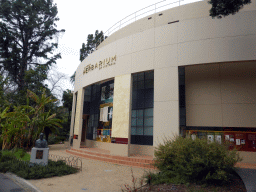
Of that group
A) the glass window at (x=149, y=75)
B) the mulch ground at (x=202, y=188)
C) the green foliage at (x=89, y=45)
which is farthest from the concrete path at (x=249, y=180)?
the green foliage at (x=89, y=45)

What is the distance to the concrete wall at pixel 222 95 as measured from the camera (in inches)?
466

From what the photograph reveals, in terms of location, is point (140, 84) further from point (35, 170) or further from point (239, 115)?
point (35, 170)

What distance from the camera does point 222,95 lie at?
40.5 feet

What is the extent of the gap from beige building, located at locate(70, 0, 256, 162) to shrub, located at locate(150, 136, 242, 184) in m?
4.23

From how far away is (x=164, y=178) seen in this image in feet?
22.4

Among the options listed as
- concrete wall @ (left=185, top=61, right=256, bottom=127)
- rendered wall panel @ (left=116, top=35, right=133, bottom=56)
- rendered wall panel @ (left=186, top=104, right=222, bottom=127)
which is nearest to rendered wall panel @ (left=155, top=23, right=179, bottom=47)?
rendered wall panel @ (left=116, top=35, right=133, bottom=56)

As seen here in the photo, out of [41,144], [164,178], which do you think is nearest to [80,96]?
[41,144]

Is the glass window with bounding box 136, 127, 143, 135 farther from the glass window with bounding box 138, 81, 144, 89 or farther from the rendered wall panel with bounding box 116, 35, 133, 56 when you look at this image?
the rendered wall panel with bounding box 116, 35, 133, 56

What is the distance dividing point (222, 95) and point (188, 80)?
246 cm

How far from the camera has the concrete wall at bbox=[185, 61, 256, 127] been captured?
11836mm

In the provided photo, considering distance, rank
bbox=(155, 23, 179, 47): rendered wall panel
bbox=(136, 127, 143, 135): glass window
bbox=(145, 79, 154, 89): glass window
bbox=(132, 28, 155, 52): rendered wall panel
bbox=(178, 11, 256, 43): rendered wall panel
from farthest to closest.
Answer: bbox=(145, 79, 154, 89): glass window, bbox=(136, 127, 143, 135): glass window, bbox=(132, 28, 155, 52): rendered wall panel, bbox=(155, 23, 179, 47): rendered wall panel, bbox=(178, 11, 256, 43): rendered wall panel

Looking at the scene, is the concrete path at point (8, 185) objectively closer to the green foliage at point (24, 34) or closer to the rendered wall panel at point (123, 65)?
the rendered wall panel at point (123, 65)

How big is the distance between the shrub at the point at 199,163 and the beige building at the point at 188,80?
4.23m

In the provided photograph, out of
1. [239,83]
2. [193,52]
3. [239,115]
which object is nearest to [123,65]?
[193,52]
